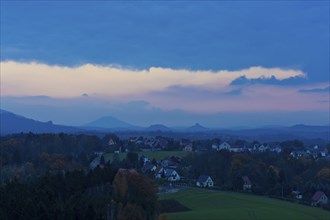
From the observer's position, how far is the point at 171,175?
57.2 metres

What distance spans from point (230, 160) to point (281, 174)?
9.74 meters

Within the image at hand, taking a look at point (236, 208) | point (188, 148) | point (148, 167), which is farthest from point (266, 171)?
point (188, 148)

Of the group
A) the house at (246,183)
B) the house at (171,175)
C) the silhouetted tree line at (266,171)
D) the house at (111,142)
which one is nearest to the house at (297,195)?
the silhouetted tree line at (266,171)

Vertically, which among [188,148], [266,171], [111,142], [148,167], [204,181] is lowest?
[204,181]

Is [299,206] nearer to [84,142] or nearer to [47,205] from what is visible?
[47,205]

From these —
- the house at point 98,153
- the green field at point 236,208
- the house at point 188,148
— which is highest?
the house at point 188,148

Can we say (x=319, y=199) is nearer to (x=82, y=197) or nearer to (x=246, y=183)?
(x=246, y=183)

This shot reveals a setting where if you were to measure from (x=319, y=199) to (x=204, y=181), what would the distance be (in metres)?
13.6

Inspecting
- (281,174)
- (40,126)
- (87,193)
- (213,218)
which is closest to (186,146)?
(281,174)

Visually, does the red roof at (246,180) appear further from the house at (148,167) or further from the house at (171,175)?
the house at (148,167)

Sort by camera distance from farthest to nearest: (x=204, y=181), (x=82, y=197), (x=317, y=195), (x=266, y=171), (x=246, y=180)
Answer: (x=266, y=171) → (x=204, y=181) → (x=246, y=180) → (x=317, y=195) → (x=82, y=197)

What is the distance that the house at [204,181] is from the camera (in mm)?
51894

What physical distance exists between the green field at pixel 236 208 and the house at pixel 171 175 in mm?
10452

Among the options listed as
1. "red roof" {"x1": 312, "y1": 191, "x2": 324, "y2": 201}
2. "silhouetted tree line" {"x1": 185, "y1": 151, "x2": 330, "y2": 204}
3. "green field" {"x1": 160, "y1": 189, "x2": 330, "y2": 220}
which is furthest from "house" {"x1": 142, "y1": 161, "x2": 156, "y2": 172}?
"red roof" {"x1": 312, "y1": 191, "x2": 324, "y2": 201}
